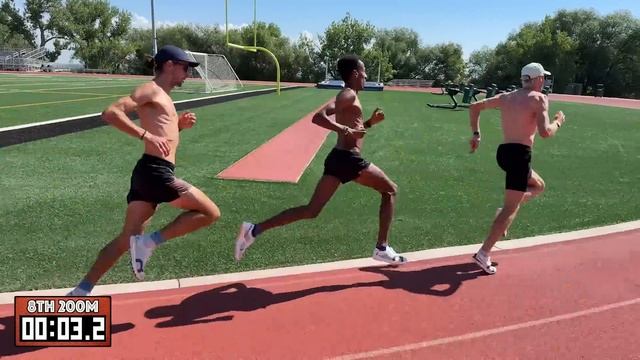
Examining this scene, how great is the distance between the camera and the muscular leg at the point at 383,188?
174 inches

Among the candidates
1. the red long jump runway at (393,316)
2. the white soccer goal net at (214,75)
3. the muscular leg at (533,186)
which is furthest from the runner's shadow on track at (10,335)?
the white soccer goal net at (214,75)

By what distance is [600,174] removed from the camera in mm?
9258

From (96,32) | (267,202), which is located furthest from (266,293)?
(96,32)

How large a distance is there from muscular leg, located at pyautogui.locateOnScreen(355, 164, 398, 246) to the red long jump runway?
40cm

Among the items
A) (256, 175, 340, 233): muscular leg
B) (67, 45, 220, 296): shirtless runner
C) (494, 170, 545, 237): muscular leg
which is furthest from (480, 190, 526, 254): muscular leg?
(67, 45, 220, 296): shirtless runner

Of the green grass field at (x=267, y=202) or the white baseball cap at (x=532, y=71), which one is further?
the green grass field at (x=267, y=202)

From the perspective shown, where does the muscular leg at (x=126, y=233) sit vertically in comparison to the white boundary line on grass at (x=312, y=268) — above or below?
above

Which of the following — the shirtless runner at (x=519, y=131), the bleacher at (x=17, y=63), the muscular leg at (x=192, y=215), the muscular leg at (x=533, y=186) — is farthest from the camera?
the bleacher at (x=17, y=63)

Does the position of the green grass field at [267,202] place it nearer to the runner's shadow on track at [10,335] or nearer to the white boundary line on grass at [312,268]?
the white boundary line on grass at [312,268]

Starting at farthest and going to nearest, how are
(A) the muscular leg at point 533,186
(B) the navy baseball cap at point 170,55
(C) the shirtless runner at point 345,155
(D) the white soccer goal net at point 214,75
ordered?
(D) the white soccer goal net at point 214,75, (A) the muscular leg at point 533,186, (C) the shirtless runner at point 345,155, (B) the navy baseball cap at point 170,55

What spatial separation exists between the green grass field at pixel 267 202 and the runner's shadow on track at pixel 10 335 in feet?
1.78

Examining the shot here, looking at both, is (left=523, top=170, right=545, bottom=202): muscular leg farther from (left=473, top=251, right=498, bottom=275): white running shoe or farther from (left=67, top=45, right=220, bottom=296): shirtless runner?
(left=67, top=45, right=220, bottom=296): shirtless runner

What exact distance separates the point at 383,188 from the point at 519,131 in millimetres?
1331

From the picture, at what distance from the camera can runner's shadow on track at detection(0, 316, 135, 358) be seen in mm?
3141
